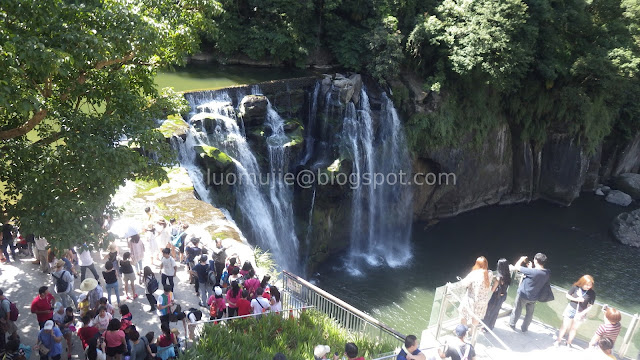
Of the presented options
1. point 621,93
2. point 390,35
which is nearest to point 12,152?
point 390,35

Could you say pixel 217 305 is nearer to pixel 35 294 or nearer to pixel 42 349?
pixel 42 349

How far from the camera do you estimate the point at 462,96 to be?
81.3 ft

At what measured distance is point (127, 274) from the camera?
10.1 metres

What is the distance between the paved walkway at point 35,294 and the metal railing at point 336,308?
78.2 inches

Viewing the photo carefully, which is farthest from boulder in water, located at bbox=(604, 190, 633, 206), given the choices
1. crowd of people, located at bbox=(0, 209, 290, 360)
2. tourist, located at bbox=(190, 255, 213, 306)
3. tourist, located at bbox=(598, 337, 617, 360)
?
tourist, located at bbox=(190, 255, 213, 306)

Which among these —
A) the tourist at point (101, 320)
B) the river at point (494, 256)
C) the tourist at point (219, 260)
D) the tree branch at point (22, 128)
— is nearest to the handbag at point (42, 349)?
the tourist at point (101, 320)

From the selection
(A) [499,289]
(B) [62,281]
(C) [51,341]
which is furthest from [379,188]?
(C) [51,341]

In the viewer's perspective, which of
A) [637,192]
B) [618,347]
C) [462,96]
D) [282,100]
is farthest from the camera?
[637,192]

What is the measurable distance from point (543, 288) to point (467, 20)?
1655 centimetres

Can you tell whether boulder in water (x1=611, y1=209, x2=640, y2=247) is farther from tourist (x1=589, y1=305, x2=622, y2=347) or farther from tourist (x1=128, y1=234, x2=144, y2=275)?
tourist (x1=128, y1=234, x2=144, y2=275)

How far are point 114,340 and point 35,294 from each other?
390 centimetres

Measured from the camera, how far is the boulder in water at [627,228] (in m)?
24.1

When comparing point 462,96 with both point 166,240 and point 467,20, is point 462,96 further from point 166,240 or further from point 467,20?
point 166,240

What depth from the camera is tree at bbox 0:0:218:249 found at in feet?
23.9
